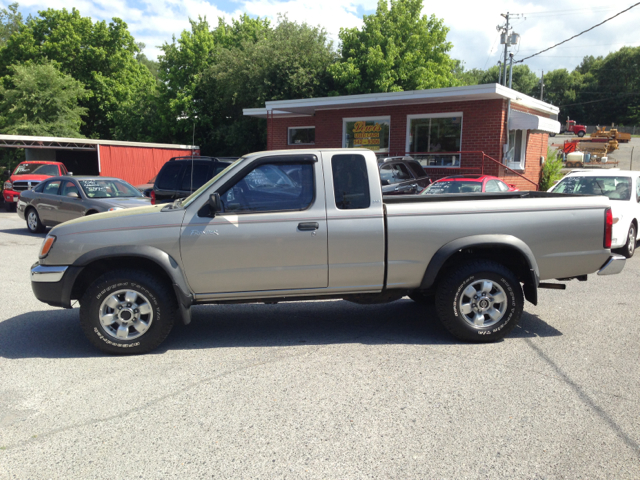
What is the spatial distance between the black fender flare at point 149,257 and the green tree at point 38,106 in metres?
30.4

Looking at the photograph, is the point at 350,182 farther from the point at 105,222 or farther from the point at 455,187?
the point at 455,187

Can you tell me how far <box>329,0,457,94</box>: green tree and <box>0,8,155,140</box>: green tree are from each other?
17.9 m

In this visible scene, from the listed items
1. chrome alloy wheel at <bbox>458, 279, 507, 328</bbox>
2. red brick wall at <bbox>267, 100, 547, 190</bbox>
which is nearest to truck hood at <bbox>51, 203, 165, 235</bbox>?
chrome alloy wheel at <bbox>458, 279, 507, 328</bbox>

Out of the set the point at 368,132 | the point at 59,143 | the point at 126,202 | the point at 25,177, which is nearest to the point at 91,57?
the point at 59,143

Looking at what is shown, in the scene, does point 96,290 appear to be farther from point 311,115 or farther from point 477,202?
point 311,115

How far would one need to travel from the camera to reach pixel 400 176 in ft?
46.1

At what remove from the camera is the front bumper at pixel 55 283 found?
4812mm

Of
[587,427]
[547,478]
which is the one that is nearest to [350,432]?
[547,478]

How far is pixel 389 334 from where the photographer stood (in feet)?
18.1

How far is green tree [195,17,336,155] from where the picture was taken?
2650 centimetres

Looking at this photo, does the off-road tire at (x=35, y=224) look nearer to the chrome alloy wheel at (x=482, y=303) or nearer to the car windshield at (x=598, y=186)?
the chrome alloy wheel at (x=482, y=303)

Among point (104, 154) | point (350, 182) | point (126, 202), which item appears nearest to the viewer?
point (350, 182)

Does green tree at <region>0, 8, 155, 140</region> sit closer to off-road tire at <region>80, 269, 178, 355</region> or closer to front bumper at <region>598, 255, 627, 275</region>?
off-road tire at <region>80, 269, 178, 355</region>

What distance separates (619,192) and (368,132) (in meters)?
10.8
